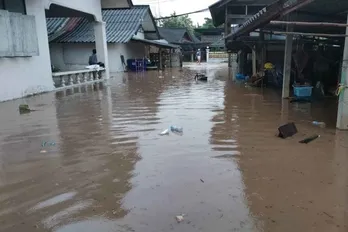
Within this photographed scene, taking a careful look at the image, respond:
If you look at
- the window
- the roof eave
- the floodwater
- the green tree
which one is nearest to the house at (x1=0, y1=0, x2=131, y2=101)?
the window

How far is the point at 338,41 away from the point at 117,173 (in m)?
9.23

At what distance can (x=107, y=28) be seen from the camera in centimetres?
2441

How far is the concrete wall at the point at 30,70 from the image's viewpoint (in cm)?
968

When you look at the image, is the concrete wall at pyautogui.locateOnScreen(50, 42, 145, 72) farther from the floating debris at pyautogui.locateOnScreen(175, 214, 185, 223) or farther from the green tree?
the green tree

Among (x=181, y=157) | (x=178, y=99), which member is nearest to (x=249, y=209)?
(x=181, y=157)

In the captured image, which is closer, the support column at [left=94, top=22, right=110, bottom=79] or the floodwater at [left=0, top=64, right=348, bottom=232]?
the floodwater at [left=0, top=64, right=348, bottom=232]

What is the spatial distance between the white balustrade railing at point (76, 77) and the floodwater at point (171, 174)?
6.20m

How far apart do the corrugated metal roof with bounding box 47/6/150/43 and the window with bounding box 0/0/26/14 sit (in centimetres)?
1188

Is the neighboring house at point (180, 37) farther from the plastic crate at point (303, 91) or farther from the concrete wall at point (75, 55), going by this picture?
the plastic crate at point (303, 91)

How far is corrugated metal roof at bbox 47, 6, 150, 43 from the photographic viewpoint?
74.9 ft

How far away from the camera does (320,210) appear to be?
3090mm

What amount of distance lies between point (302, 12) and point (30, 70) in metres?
8.43

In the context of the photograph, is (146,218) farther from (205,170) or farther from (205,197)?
(205,170)

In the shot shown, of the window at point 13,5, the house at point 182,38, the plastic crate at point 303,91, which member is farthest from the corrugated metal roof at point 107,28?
the plastic crate at point 303,91
